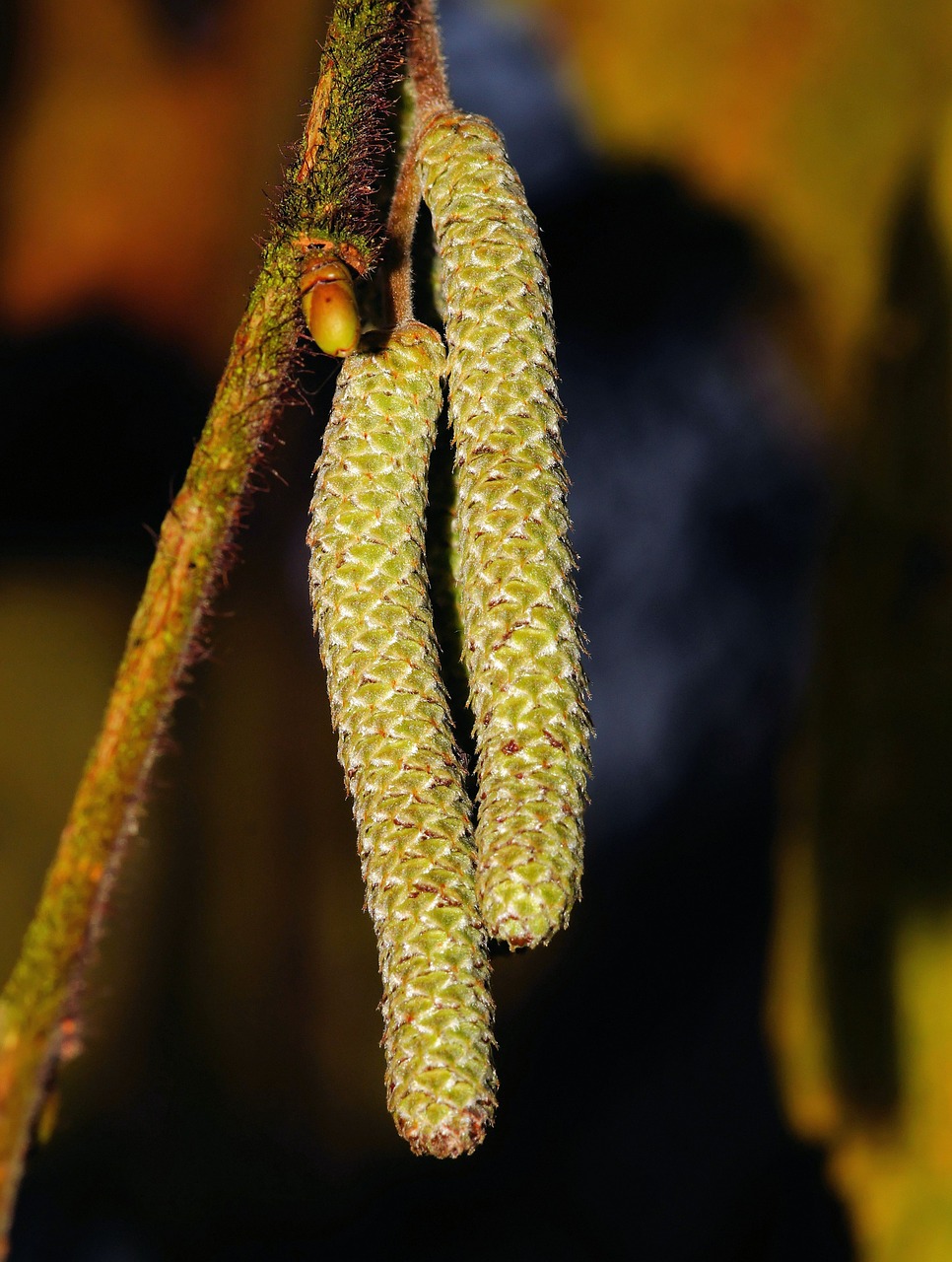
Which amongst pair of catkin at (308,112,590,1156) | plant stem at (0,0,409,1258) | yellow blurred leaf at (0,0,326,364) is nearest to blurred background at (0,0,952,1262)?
yellow blurred leaf at (0,0,326,364)

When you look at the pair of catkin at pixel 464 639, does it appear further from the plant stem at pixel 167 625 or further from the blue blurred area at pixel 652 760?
the blue blurred area at pixel 652 760

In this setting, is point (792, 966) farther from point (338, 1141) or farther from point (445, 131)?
point (445, 131)

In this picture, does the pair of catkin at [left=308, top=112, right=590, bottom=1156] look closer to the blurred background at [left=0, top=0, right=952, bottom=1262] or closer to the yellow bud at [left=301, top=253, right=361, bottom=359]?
the yellow bud at [left=301, top=253, right=361, bottom=359]

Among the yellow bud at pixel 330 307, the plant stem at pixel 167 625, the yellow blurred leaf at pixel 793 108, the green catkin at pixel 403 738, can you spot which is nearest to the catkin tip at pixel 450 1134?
the green catkin at pixel 403 738

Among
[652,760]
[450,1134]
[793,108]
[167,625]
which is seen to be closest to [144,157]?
[793,108]

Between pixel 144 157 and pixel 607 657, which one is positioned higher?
pixel 144 157

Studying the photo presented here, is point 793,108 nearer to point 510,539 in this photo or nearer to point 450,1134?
point 510,539
